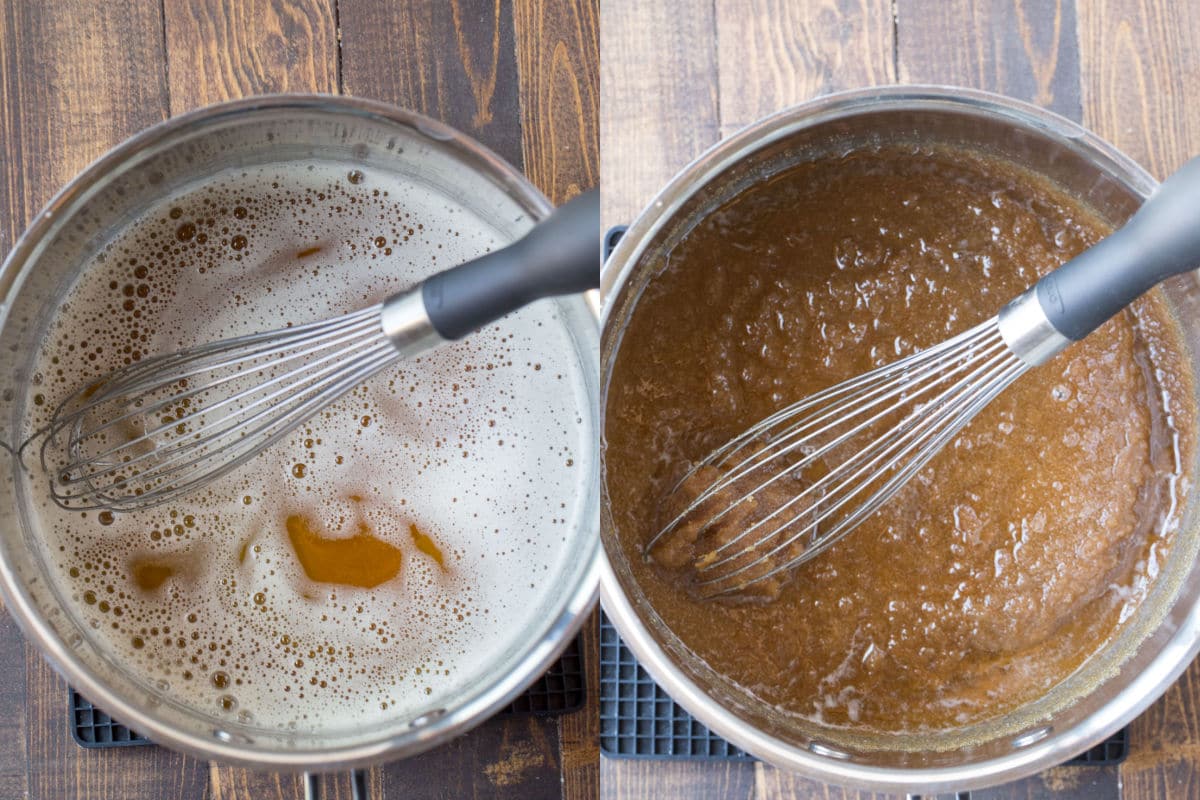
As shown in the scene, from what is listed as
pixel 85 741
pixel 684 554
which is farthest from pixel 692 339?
pixel 85 741

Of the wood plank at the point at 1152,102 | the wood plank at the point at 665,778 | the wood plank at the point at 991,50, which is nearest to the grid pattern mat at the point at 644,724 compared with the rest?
the wood plank at the point at 665,778

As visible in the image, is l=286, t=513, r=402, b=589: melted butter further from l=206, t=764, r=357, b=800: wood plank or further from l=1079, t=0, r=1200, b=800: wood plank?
l=1079, t=0, r=1200, b=800: wood plank

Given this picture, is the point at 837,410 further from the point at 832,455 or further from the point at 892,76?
the point at 892,76

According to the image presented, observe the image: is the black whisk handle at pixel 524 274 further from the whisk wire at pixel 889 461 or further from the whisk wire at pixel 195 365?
the whisk wire at pixel 889 461

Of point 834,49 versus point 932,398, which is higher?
point 834,49

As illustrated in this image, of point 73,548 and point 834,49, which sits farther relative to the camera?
point 834,49

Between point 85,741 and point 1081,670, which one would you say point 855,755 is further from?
point 85,741
